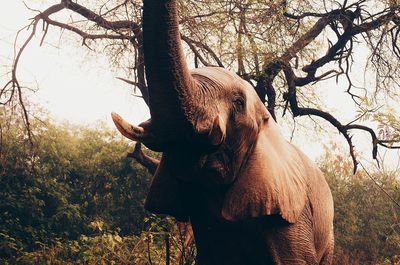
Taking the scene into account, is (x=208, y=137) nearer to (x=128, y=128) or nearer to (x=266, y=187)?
(x=128, y=128)

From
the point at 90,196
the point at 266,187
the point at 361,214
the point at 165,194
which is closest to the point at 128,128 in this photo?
the point at 165,194

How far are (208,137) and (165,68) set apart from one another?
19.0 inches

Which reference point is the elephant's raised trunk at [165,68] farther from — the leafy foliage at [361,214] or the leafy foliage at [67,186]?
the leafy foliage at [361,214]

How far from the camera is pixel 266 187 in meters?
3.28

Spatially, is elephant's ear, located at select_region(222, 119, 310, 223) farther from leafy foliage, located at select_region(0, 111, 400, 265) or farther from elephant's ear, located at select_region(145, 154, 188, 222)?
leafy foliage, located at select_region(0, 111, 400, 265)

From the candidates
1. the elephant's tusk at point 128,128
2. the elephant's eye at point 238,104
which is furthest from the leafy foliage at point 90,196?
the elephant's tusk at point 128,128

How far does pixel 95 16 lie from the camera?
31.4ft

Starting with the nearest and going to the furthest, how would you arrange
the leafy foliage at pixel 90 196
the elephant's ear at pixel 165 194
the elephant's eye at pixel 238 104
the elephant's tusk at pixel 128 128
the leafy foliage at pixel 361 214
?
the elephant's tusk at pixel 128 128, the elephant's eye at pixel 238 104, the elephant's ear at pixel 165 194, the leafy foliage at pixel 90 196, the leafy foliage at pixel 361 214

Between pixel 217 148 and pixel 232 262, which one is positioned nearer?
pixel 217 148

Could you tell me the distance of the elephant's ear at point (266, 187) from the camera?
3.21m

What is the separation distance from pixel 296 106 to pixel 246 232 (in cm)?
831

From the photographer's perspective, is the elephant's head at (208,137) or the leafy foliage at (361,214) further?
the leafy foliage at (361,214)

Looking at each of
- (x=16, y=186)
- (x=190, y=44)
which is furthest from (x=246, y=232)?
(x=16, y=186)

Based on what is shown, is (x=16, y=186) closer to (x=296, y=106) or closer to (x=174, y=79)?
(x=296, y=106)
